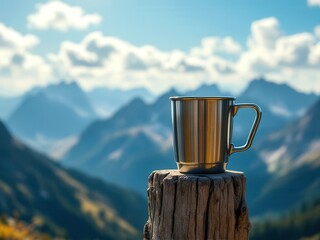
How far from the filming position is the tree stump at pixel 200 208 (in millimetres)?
4758

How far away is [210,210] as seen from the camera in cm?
476

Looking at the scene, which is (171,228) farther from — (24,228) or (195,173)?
(24,228)

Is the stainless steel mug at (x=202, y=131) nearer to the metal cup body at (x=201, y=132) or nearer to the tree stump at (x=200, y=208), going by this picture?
the metal cup body at (x=201, y=132)

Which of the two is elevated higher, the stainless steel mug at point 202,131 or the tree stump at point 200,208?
the stainless steel mug at point 202,131

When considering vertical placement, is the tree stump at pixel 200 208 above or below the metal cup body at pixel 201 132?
below

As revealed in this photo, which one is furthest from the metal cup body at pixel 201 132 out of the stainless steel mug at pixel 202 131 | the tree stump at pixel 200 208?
the tree stump at pixel 200 208

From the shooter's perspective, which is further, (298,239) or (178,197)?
(298,239)

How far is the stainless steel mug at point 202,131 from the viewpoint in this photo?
15.9 ft

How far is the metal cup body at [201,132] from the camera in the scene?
486cm

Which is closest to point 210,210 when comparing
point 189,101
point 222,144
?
point 222,144

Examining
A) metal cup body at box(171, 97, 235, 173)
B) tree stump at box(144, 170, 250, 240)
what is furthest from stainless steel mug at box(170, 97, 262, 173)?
tree stump at box(144, 170, 250, 240)

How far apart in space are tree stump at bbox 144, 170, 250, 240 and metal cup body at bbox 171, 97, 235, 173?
0.13m

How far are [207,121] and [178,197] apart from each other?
715 mm

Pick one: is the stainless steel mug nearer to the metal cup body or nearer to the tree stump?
the metal cup body
